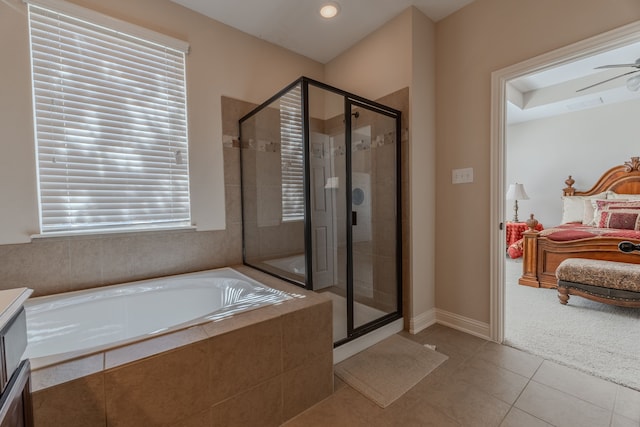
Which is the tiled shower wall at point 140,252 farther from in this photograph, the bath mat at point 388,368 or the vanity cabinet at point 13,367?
the vanity cabinet at point 13,367

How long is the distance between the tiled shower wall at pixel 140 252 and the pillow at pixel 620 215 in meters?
3.50

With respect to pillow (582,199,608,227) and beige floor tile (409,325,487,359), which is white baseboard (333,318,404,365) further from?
pillow (582,199,608,227)

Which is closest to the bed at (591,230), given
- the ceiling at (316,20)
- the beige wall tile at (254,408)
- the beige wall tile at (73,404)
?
the ceiling at (316,20)

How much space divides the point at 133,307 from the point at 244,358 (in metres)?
1.07

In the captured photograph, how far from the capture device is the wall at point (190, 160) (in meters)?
1.58

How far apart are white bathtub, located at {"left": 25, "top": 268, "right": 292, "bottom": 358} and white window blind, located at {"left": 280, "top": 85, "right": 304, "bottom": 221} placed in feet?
2.05

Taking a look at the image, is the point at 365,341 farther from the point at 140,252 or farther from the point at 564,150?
the point at 564,150

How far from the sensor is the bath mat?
158 centimetres

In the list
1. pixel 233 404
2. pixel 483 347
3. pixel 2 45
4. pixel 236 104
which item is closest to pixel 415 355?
pixel 483 347

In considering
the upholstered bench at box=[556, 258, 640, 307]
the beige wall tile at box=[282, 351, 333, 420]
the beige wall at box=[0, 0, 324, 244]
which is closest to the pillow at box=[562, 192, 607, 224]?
the upholstered bench at box=[556, 258, 640, 307]

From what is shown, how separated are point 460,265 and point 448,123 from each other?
122 centimetres

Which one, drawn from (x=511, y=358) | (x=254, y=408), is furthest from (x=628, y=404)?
(x=254, y=408)

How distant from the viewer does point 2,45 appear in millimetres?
1549

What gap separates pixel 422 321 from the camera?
2.35 m
